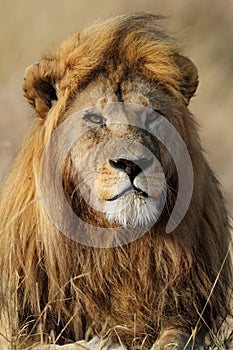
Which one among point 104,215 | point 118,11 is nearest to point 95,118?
point 104,215

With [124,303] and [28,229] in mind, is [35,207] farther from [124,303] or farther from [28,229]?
[124,303]

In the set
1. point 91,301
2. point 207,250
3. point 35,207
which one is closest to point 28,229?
point 35,207

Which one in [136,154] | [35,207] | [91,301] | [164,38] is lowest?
[91,301]

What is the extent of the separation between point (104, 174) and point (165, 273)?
0.67 metres

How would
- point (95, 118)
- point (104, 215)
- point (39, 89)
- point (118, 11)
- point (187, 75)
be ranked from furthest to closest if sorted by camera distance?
point (118, 11), point (187, 75), point (39, 89), point (95, 118), point (104, 215)

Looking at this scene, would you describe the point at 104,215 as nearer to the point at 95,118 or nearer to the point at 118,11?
the point at 95,118

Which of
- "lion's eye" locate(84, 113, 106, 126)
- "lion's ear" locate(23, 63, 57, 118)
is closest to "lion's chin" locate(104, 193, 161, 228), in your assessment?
"lion's eye" locate(84, 113, 106, 126)

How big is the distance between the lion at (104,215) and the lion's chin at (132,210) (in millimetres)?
23

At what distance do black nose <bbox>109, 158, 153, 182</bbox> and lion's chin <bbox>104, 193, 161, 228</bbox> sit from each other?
3.6 inches

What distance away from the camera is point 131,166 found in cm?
489

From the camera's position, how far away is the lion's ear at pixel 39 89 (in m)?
5.47

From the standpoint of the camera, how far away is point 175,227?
5.33 meters

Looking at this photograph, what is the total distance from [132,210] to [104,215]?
7.7 inches

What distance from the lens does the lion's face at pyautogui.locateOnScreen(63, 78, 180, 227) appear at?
4918mm
